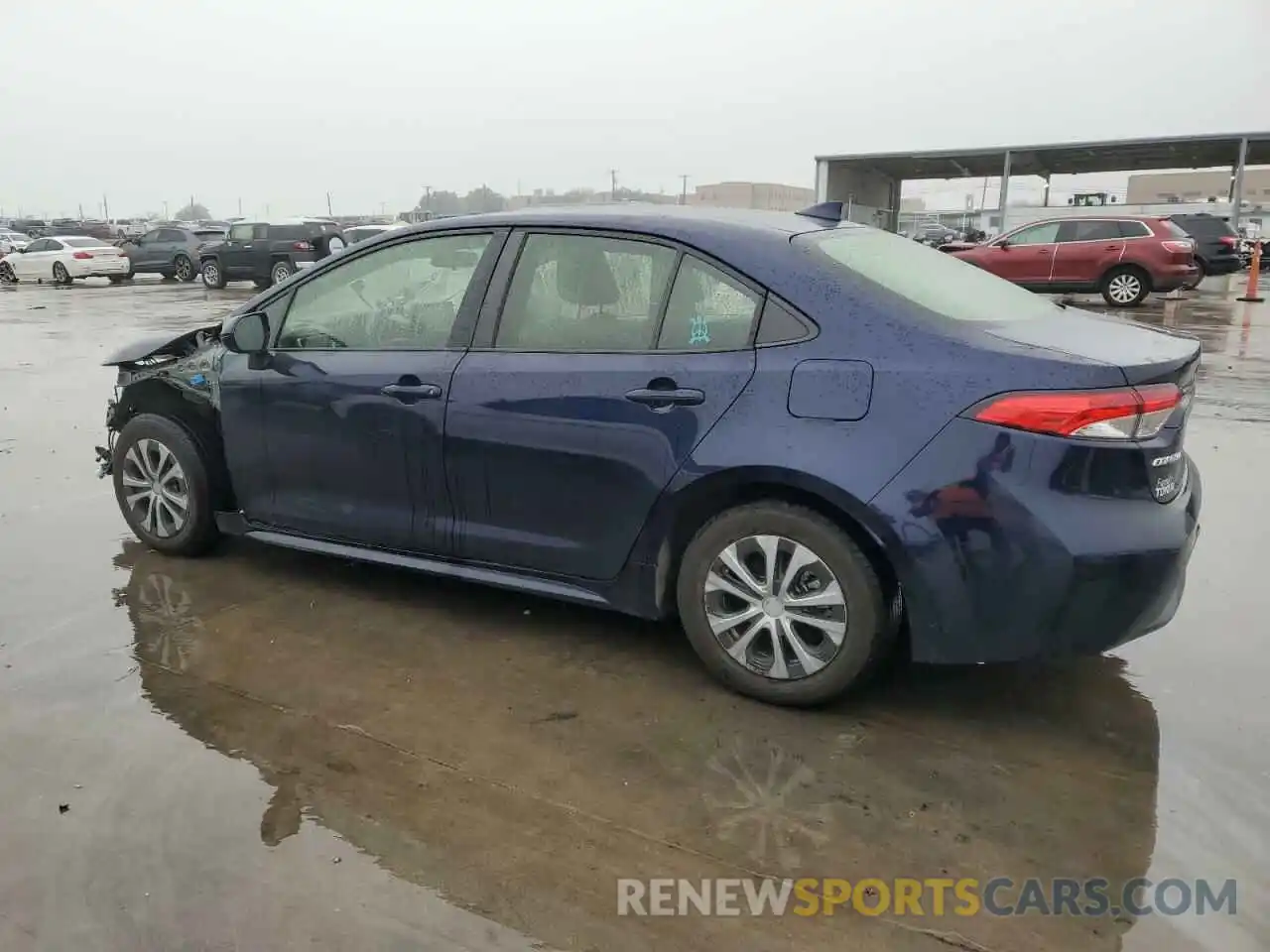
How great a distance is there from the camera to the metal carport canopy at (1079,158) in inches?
1276

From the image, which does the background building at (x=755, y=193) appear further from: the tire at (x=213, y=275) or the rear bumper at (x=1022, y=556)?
the rear bumper at (x=1022, y=556)

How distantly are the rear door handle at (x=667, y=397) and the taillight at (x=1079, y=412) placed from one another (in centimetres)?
87

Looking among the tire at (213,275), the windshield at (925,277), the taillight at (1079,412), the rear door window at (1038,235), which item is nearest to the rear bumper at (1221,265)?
the rear door window at (1038,235)

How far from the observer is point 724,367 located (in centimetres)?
328

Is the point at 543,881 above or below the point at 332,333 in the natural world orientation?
below

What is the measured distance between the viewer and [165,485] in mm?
4684

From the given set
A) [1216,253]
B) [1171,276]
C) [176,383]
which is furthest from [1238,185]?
[176,383]

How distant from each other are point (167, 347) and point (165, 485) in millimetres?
674

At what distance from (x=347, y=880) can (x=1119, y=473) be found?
2.36 meters

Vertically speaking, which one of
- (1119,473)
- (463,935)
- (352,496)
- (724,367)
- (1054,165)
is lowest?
(463,935)

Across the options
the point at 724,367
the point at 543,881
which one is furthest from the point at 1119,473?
the point at 543,881

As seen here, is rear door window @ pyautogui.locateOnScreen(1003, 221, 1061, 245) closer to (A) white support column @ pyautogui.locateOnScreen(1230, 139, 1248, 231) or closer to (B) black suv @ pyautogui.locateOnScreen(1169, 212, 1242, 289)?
(B) black suv @ pyautogui.locateOnScreen(1169, 212, 1242, 289)

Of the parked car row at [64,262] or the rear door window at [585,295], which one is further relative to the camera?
the parked car row at [64,262]

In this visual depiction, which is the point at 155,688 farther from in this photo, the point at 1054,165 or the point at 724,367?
the point at 1054,165
